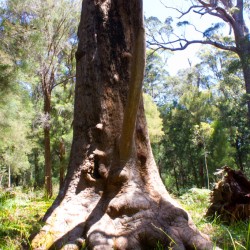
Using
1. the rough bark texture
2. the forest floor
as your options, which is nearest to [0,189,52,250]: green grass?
the forest floor

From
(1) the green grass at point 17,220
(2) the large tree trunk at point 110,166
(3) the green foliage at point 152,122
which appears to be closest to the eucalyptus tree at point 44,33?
(1) the green grass at point 17,220

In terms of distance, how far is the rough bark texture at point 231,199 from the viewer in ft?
13.0

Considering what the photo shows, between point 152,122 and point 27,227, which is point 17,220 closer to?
point 27,227

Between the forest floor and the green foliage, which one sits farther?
the green foliage

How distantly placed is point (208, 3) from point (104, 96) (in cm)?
1460

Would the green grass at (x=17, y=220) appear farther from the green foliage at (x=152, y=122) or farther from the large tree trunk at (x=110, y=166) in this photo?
the green foliage at (x=152, y=122)

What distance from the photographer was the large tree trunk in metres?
2.49

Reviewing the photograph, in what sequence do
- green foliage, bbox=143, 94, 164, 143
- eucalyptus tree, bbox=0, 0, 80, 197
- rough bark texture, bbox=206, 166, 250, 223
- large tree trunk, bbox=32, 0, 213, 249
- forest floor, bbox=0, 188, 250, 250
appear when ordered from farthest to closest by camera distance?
1. green foliage, bbox=143, 94, 164, 143
2. eucalyptus tree, bbox=0, 0, 80, 197
3. rough bark texture, bbox=206, 166, 250, 223
4. forest floor, bbox=0, 188, 250, 250
5. large tree trunk, bbox=32, 0, 213, 249

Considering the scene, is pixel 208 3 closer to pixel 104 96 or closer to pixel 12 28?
pixel 12 28

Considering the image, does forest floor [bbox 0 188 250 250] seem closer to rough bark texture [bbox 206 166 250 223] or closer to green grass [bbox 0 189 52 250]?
green grass [bbox 0 189 52 250]

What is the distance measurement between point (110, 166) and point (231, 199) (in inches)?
78.0

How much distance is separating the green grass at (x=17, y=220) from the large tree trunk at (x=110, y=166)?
0.20 meters

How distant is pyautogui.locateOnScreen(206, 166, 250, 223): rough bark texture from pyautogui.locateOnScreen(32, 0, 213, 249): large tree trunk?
4.45ft

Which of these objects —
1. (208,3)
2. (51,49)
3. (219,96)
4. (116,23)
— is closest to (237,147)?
(219,96)
